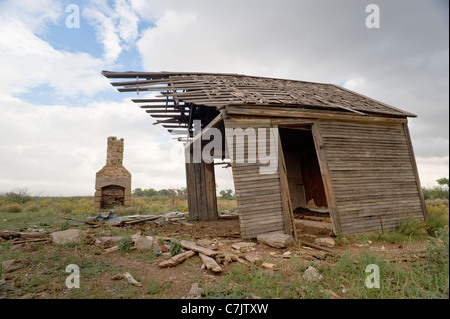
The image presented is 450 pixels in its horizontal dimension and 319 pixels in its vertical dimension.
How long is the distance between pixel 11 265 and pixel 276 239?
5.10 m

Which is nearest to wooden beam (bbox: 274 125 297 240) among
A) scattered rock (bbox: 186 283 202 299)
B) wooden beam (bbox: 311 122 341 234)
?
wooden beam (bbox: 311 122 341 234)

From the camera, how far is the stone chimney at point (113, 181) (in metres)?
12.9

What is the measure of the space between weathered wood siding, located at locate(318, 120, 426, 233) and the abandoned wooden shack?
30 mm

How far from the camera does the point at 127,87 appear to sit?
6.83m

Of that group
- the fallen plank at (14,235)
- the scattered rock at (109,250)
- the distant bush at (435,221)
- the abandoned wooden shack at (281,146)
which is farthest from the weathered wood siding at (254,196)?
the fallen plank at (14,235)

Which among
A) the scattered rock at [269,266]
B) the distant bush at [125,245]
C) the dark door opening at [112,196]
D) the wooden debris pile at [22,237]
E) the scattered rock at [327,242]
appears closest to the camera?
the scattered rock at [269,266]

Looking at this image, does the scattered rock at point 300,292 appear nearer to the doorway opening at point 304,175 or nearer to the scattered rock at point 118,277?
the scattered rock at point 118,277

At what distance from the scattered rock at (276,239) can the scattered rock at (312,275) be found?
137 centimetres

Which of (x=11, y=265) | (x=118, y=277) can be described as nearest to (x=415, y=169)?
(x=118, y=277)

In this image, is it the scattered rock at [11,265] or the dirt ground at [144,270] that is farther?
the scattered rock at [11,265]

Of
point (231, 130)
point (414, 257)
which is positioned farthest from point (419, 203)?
point (231, 130)

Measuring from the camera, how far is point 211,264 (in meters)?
4.06
